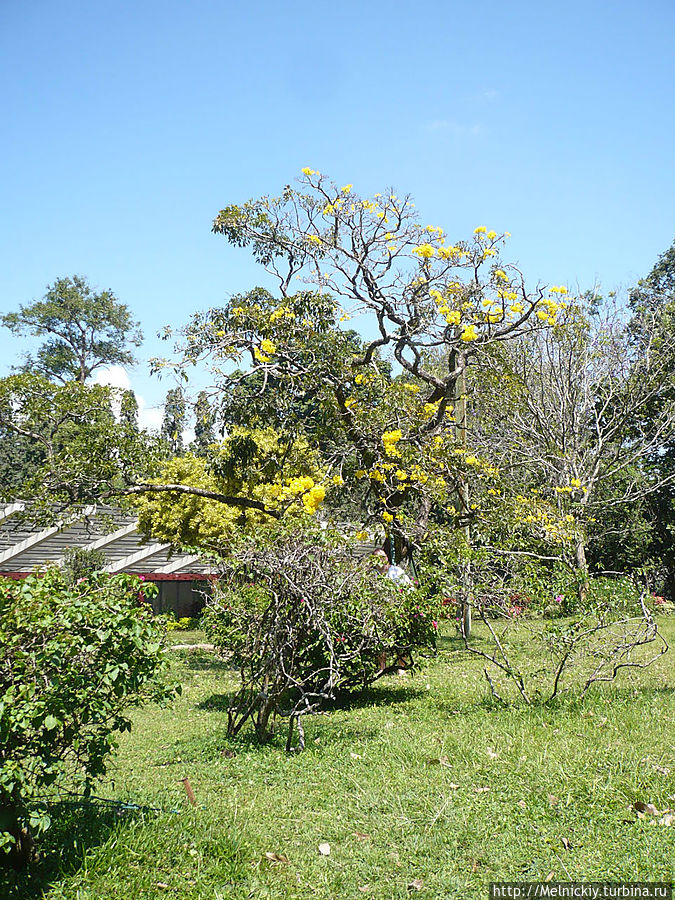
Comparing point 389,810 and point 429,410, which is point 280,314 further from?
point 389,810

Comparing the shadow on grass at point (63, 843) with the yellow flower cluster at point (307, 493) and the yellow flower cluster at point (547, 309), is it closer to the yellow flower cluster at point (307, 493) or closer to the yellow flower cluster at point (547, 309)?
the yellow flower cluster at point (307, 493)

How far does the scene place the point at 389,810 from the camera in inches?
164

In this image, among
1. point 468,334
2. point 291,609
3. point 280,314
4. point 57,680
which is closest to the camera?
point 57,680

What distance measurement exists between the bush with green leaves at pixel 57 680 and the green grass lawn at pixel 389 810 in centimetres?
44

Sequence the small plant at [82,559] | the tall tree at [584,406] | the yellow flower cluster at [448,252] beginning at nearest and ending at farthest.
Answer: the yellow flower cluster at [448,252] → the tall tree at [584,406] → the small plant at [82,559]

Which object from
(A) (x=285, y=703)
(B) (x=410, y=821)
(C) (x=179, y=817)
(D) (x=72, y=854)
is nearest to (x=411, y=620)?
(A) (x=285, y=703)

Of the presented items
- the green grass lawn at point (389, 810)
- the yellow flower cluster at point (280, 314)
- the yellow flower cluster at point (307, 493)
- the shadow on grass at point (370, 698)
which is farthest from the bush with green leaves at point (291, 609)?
the yellow flower cluster at point (280, 314)

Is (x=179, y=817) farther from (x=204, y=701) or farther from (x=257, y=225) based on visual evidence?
(x=257, y=225)

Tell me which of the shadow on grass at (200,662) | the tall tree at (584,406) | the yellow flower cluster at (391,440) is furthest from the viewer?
the tall tree at (584,406)

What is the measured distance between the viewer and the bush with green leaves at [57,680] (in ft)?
9.56

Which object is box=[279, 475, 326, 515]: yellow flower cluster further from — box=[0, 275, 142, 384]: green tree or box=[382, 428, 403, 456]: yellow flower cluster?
box=[0, 275, 142, 384]: green tree

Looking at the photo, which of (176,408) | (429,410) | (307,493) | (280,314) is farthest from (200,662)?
(280,314)

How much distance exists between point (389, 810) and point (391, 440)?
5.40m

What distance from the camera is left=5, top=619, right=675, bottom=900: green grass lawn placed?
10.7 ft
